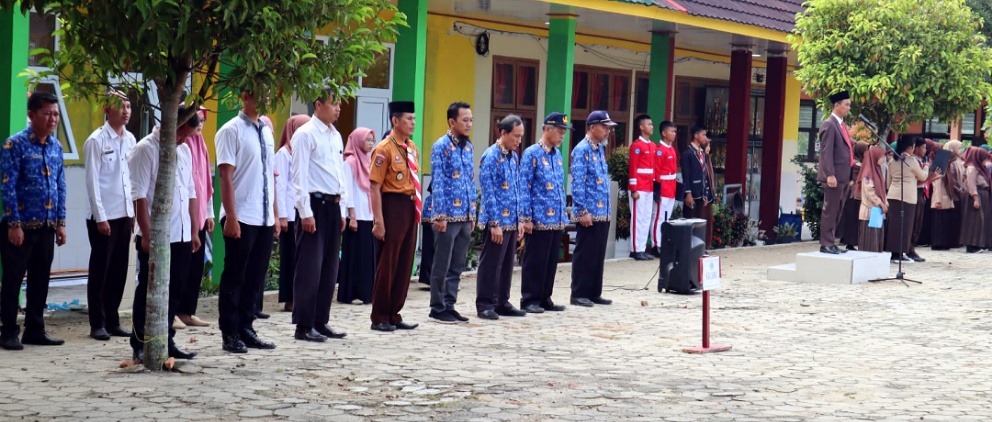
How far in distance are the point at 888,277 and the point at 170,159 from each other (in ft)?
33.7

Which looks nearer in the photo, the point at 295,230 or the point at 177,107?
the point at 177,107

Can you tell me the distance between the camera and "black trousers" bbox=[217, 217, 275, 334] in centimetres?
877

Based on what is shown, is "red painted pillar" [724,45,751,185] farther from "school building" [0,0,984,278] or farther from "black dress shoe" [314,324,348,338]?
"black dress shoe" [314,324,348,338]

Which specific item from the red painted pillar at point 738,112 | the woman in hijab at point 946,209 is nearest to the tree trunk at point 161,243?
the red painted pillar at point 738,112

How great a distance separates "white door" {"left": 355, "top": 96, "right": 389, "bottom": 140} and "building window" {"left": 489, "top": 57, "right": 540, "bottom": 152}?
2.85 meters

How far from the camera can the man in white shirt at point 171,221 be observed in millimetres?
8320

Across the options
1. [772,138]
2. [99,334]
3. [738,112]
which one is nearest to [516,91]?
[738,112]

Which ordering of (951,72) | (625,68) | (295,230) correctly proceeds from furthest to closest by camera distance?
(625,68)
(951,72)
(295,230)

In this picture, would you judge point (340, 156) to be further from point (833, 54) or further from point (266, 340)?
point (833, 54)

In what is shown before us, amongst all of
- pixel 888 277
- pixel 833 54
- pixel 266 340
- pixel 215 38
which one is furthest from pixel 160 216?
pixel 833 54

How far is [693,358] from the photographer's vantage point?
365 inches

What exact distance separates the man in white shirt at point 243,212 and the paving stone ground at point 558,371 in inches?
12.2

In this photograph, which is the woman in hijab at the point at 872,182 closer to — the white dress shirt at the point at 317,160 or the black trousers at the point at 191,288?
the white dress shirt at the point at 317,160

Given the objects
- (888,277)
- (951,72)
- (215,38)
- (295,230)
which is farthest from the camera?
(951,72)
